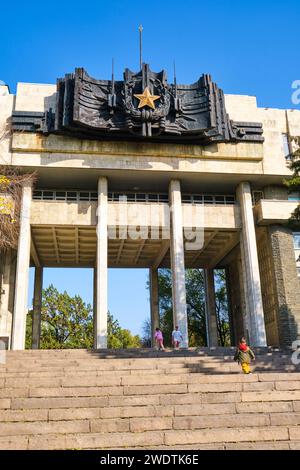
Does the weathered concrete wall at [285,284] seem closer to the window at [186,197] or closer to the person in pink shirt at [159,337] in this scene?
the window at [186,197]

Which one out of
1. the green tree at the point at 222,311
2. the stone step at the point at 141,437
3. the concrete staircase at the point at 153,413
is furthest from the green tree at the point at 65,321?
the stone step at the point at 141,437

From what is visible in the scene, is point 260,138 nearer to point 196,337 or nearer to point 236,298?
point 236,298

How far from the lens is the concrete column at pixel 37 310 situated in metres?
29.9

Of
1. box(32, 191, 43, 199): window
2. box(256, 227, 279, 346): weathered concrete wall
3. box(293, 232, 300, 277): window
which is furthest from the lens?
box(32, 191, 43, 199): window

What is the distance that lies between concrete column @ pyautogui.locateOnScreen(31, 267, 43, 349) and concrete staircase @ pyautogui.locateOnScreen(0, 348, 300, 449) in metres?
17.6

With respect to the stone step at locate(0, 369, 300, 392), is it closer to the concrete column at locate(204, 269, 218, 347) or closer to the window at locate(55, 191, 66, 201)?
the window at locate(55, 191, 66, 201)

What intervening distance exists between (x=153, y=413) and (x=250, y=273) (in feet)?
57.5

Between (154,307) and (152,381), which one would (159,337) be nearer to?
(152,381)

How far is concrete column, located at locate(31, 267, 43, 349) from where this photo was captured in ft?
98.2

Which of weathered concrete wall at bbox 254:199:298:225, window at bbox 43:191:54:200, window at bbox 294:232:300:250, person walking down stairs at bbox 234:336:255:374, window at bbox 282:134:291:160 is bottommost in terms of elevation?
person walking down stairs at bbox 234:336:255:374

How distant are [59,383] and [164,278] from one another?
114 ft

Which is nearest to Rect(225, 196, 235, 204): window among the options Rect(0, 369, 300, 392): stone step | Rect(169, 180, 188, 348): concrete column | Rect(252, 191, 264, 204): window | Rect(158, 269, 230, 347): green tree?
Rect(252, 191, 264, 204): window

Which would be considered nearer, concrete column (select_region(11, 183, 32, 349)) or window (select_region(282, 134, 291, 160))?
concrete column (select_region(11, 183, 32, 349))

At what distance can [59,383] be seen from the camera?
37.8 ft
